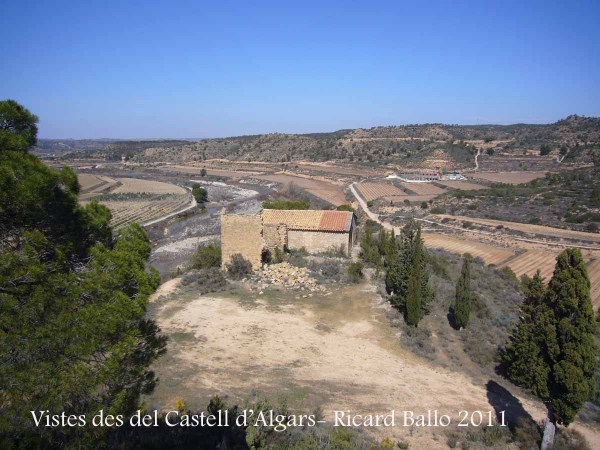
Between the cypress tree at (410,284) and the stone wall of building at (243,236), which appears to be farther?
the stone wall of building at (243,236)

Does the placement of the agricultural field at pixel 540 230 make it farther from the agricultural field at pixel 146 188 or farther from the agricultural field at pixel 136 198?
the agricultural field at pixel 146 188

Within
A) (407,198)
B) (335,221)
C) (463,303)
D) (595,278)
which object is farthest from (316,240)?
(407,198)

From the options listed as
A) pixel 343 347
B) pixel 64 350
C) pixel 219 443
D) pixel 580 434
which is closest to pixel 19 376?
pixel 64 350

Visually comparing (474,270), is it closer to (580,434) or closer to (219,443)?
(580,434)

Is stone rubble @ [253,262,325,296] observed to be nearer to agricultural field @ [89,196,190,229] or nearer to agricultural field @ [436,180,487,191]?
agricultural field @ [89,196,190,229]

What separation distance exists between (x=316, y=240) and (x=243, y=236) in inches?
198

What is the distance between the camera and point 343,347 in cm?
1389

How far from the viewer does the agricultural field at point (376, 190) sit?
2603 inches

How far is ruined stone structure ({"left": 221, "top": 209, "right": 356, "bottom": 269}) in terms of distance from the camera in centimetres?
2084

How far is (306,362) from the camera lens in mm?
12680

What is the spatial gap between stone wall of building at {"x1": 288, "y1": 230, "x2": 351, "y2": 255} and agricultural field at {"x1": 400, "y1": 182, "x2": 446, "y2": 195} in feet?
158

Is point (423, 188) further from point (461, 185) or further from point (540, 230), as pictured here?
point (540, 230)

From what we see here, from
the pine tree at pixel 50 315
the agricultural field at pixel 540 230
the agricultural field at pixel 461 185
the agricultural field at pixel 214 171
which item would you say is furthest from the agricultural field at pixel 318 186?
the pine tree at pixel 50 315

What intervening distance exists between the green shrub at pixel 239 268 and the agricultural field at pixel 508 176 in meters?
66.0
